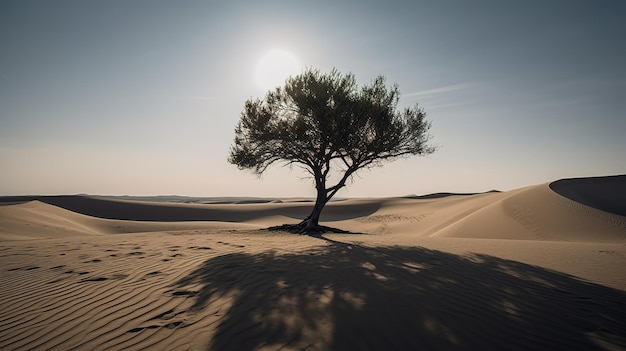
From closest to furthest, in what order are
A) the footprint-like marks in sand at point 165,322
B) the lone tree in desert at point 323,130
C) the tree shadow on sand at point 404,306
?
the tree shadow on sand at point 404,306 < the footprint-like marks in sand at point 165,322 < the lone tree in desert at point 323,130

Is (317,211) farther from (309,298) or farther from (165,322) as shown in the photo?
(165,322)

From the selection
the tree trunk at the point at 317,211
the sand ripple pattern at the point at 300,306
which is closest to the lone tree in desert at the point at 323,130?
the tree trunk at the point at 317,211

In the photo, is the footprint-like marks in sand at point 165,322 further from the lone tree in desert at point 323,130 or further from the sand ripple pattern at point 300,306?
the lone tree in desert at point 323,130

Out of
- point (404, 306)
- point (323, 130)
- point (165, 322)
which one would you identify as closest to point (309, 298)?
point (404, 306)

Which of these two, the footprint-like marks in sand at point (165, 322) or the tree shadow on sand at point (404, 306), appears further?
the footprint-like marks in sand at point (165, 322)

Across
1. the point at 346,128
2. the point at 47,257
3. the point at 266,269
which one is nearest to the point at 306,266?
the point at 266,269

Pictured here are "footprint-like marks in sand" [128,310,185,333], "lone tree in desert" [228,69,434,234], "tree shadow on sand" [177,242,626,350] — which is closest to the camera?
"tree shadow on sand" [177,242,626,350]

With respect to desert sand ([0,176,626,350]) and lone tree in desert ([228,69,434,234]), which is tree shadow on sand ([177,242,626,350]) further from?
lone tree in desert ([228,69,434,234])

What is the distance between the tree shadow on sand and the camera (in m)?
3.30

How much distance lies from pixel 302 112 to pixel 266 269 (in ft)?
30.3

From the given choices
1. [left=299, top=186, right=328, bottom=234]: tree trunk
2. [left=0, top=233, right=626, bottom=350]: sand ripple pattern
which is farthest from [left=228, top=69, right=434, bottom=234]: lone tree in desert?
[left=0, top=233, right=626, bottom=350]: sand ripple pattern

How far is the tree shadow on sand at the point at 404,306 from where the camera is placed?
330 centimetres

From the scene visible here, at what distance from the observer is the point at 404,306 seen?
13.4 feet

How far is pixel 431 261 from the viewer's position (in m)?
6.86
